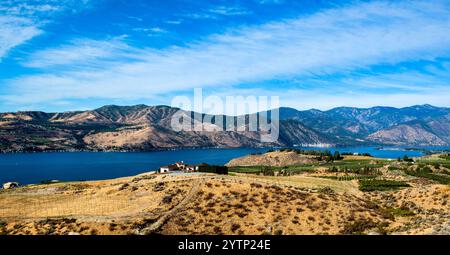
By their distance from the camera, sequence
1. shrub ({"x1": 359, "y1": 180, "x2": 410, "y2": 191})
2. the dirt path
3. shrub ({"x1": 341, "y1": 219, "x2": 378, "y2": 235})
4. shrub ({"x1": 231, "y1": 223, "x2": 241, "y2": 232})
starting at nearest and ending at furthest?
the dirt path → shrub ({"x1": 341, "y1": 219, "x2": 378, "y2": 235}) → shrub ({"x1": 231, "y1": 223, "x2": 241, "y2": 232}) → shrub ({"x1": 359, "y1": 180, "x2": 410, "y2": 191})

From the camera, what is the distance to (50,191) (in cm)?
9194

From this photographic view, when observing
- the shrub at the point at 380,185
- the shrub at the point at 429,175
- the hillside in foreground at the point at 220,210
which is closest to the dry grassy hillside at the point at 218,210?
the hillside in foreground at the point at 220,210

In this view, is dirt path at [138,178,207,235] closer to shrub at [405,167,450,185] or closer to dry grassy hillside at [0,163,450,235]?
dry grassy hillside at [0,163,450,235]

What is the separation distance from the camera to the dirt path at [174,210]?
53062 mm

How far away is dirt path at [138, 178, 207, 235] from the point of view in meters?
53.1

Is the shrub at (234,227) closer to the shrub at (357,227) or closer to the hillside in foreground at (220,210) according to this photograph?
the hillside in foreground at (220,210)

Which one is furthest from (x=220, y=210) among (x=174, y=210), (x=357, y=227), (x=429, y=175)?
(x=429, y=175)

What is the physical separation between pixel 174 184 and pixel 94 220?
960 inches

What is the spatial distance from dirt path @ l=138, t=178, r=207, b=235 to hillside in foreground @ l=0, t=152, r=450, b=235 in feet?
0.48

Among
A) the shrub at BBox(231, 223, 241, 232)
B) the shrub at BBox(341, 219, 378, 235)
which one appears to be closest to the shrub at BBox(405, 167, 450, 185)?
the shrub at BBox(341, 219, 378, 235)

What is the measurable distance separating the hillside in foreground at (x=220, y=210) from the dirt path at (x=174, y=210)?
145mm

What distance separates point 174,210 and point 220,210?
7.66m

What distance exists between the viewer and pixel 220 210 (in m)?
62.7
